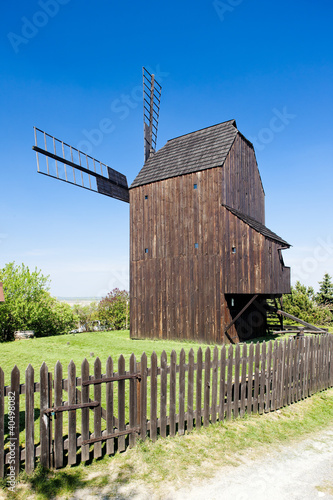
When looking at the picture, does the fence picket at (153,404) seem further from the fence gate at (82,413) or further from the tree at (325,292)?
the tree at (325,292)

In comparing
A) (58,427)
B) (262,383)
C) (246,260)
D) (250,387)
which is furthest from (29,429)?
(246,260)

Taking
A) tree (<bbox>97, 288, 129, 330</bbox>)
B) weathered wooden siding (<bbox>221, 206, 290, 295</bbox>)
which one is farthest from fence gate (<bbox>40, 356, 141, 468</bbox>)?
tree (<bbox>97, 288, 129, 330</bbox>)

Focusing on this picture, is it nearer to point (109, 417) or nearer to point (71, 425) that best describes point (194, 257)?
point (109, 417)

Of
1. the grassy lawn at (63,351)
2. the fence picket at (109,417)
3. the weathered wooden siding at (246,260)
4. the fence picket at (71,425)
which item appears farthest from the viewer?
the weathered wooden siding at (246,260)

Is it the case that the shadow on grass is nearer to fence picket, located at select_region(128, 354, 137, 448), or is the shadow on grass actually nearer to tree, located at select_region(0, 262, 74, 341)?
fence picket, located at select_region(128, 354, 137, 448)

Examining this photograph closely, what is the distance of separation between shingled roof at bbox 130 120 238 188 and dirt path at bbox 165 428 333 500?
42.7 feet

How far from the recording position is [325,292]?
3450 centimetres

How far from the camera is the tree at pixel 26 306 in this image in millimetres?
17891

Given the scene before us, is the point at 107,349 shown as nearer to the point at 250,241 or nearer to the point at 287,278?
the point at 250,241

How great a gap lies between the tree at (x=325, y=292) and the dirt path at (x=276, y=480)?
107 feet

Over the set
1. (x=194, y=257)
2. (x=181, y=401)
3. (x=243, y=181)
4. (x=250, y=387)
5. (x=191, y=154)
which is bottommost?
(x=250, y=387)

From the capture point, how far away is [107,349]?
44.2ft

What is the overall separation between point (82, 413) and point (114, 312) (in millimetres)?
20733

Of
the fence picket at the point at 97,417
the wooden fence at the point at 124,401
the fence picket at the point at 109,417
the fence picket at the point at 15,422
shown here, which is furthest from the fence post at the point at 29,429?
the fence picket at the point at 109,417
